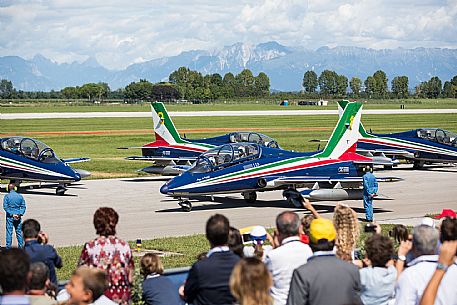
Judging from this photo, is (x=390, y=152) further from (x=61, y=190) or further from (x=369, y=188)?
(x=369, y=188)

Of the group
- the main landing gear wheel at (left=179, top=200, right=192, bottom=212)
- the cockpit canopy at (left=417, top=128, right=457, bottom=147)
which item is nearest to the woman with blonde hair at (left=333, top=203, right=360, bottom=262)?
the main landing gear wheel at (left=179, top=200, right=192, bottom=212)

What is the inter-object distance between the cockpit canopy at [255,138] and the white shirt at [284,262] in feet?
72.7

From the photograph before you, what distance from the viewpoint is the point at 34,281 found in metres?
7.71

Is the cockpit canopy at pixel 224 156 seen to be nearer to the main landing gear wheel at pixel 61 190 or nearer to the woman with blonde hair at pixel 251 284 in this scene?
the main landing gear wheel at pixel 61 190

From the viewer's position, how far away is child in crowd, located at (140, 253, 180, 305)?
896 centimetres

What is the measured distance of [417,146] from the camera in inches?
1532

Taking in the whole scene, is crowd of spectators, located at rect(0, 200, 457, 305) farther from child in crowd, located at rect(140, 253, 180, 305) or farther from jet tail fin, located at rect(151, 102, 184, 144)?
jet tail fin, located at rect(151, 102, 184, 144)

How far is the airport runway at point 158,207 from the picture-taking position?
69.9ft

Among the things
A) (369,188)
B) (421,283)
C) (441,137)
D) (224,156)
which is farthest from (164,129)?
(421,283)

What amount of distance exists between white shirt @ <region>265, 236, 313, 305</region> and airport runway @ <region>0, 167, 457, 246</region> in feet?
36.9

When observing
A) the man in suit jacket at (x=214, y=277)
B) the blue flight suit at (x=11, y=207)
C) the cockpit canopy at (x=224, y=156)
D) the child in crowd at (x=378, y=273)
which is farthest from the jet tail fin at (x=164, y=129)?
the man in suit jacket at (x=214, y=277)

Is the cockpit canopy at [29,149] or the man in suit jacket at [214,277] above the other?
the cockpit canopy at [29,149]

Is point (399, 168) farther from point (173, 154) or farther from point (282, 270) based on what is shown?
point (282, 270)

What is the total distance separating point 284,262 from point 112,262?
1972 millimetres
